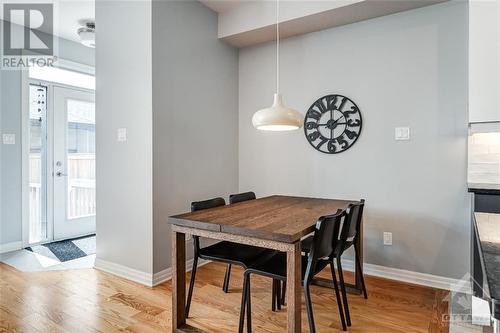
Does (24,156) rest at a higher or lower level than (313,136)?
lower

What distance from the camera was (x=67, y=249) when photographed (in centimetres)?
378

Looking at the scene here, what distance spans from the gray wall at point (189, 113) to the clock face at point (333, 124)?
981 mm

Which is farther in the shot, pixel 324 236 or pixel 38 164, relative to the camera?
pixel 38 164

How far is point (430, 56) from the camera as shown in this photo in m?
2.70

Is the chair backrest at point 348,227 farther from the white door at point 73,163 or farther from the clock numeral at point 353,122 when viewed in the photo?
the white door at point 73,163

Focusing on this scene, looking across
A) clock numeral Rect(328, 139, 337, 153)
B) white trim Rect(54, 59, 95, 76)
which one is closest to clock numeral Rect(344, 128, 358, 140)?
clock numeral Rect(328, 139, 337, 153)

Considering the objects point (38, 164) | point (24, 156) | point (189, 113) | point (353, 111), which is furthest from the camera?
point (38, 164)

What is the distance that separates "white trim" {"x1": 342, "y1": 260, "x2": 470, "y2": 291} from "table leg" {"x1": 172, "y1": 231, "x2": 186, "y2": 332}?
5.83 feet

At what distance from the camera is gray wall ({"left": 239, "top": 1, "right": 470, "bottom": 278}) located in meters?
2.62

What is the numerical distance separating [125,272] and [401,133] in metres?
2.82

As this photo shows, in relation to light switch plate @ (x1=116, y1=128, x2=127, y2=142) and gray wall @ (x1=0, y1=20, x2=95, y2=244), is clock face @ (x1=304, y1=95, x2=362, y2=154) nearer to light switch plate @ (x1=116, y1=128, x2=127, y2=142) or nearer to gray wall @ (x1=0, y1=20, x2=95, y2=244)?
light switch plate @ (x1=116, y1=128, x2=127, y2=142)

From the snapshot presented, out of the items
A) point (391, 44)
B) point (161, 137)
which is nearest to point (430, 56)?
point (391, 44)

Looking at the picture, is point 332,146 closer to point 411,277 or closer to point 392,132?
point 392,132

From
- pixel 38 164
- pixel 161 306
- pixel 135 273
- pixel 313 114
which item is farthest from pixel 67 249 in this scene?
pixel 313 114
